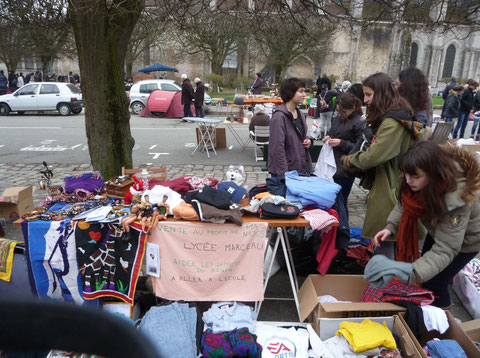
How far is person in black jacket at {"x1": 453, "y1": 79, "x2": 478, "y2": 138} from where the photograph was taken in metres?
10.9

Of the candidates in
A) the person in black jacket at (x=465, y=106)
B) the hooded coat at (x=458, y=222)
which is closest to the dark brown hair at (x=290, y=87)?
the hooded coat at (x=458, y=222)

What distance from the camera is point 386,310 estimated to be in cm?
272

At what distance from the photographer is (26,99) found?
15.3 metres

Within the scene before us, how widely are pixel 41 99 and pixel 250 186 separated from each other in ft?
42.9

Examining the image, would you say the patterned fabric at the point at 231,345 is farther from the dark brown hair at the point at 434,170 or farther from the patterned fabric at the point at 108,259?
the dark brown hair at the point at 434,170

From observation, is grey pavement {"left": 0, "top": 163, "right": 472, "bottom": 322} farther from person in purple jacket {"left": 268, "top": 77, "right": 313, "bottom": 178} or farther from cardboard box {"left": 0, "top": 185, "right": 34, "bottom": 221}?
person in purple jacket {"left": 268, "top": 77, "right": 313, "bottom": 178}

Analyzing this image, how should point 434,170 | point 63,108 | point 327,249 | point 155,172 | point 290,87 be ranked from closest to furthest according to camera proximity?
point 434,170, point 327,249, point 290,87, point 155,172, point 63,108

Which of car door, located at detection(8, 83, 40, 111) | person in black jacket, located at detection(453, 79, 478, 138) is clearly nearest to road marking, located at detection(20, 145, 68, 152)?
car door, located at detection(8, 83, 40, 111)

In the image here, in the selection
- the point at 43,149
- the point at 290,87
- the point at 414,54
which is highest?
the point at 414,54

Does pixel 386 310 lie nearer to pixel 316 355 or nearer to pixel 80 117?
pixel 316 355

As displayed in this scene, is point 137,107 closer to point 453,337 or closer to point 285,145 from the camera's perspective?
point 285,145

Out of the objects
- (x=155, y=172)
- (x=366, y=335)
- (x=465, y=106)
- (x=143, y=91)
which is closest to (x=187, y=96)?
(x=143, y=91)

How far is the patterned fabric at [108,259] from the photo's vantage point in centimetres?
292

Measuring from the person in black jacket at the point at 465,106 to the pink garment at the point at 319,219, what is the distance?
10475mm
